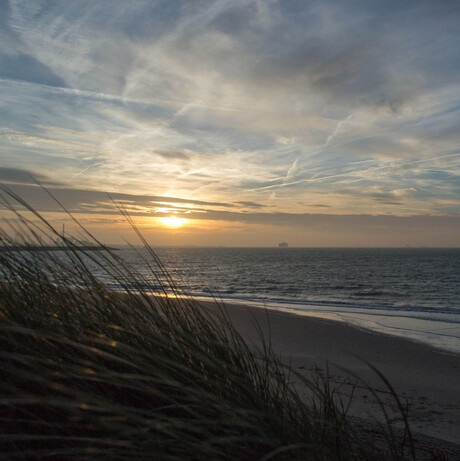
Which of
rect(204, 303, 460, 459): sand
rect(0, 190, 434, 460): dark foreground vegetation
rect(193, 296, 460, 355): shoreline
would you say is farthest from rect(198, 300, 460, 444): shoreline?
rect(0, 190, 434, 460): dark foreground vegetation

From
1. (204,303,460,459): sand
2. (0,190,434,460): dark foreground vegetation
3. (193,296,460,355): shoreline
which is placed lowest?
(193,296,460,355): shoreline

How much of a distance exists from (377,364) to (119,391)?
305 inches

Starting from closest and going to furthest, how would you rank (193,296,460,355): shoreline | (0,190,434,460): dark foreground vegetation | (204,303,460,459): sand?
1. (0,190,434,460): dark foreground vegetation
2. (204,303,460,459): sand
3. (193,296,460,355): shoreline

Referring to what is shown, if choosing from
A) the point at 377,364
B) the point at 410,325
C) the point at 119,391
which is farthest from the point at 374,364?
the point at 119,391

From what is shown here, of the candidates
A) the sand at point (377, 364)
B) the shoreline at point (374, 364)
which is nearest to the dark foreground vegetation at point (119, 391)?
the shoreline at point (374, 364)

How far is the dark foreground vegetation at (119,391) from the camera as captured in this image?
4.44ft

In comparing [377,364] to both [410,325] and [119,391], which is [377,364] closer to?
[410,325]

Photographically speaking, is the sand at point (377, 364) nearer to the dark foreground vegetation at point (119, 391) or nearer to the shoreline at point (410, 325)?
the shoreline at point (410, 325)

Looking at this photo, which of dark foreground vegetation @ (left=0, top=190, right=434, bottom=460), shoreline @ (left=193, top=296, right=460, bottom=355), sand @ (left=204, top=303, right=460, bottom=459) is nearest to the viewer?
dark foreground vegetation @ (left=0, top=190, right=434, bottom=460)

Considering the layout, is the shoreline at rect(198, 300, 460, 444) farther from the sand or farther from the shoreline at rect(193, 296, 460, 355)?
the shoreline at rect(193, 296, 460, 355)

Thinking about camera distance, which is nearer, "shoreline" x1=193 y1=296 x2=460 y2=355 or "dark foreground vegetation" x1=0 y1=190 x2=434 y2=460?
"dark foreground vegetation" x1=0 y1=190 x2=434 y2=460

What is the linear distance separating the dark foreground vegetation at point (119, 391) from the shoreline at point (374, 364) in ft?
2.66

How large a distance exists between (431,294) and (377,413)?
27.7m

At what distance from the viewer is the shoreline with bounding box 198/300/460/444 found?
4.84 m
